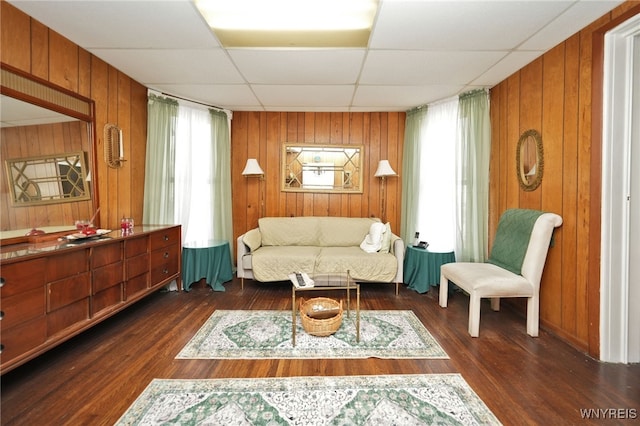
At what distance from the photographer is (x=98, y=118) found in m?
2.66

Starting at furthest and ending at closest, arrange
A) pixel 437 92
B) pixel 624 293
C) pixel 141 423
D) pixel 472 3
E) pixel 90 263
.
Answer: pixel 437 92, pixel 90 263, pixel 624 293, pixel 472 3, pixel 141 423

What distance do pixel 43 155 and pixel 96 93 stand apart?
2.90 feet

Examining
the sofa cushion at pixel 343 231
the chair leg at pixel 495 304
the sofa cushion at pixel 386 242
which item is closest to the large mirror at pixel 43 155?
the sofa cushion at pixel 343 231

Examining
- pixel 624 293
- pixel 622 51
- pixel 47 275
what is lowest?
pixel 624 293

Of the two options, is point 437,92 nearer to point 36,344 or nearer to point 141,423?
point 141,423

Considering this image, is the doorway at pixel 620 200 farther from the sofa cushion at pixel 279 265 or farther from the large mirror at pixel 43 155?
the large mirror at pixel 43 155

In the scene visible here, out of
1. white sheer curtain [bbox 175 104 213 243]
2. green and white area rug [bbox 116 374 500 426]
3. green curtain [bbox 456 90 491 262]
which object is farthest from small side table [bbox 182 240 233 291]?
green curtain [bbox 456 90 491 262]

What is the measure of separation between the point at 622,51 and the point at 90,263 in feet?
13.5

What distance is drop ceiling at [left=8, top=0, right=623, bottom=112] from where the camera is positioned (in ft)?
6.22

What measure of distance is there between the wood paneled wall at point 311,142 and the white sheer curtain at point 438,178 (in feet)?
1.44

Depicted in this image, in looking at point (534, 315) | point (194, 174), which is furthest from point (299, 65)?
point (534, 315)

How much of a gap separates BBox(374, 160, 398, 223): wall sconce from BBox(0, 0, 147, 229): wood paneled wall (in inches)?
120

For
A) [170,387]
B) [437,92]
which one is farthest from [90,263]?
[437,92]

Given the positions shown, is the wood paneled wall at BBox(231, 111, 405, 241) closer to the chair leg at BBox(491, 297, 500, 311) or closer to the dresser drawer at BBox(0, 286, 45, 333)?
the chair leg at BBox(491, 297, 500, 311)
